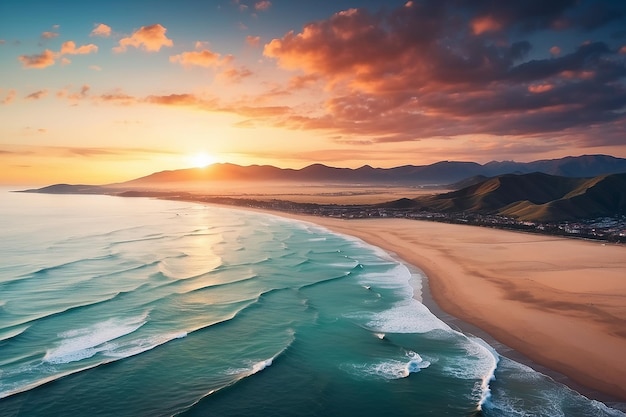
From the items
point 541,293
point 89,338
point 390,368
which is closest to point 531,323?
point 541,293

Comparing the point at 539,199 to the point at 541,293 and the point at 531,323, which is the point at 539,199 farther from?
the point at 531,323

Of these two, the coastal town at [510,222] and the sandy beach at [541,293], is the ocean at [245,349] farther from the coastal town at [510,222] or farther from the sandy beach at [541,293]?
the coastal town at [510,222]

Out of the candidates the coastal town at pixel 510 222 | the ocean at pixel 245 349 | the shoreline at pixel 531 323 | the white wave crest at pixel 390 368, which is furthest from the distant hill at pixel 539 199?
the white wave crest at pixel 390 368

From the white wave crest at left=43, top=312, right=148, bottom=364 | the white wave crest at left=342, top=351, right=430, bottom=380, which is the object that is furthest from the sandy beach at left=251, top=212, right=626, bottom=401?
the white wave crest at left=43, top=312, right=148, bottom=364

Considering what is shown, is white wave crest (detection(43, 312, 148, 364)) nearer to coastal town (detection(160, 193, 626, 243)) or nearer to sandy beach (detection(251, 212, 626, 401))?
sandy beach (detection(251, 212, 626, 401))

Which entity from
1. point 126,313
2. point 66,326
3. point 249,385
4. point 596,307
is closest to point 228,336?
point 249,385

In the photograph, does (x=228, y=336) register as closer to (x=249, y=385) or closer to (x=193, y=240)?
(x=249, y=385)
